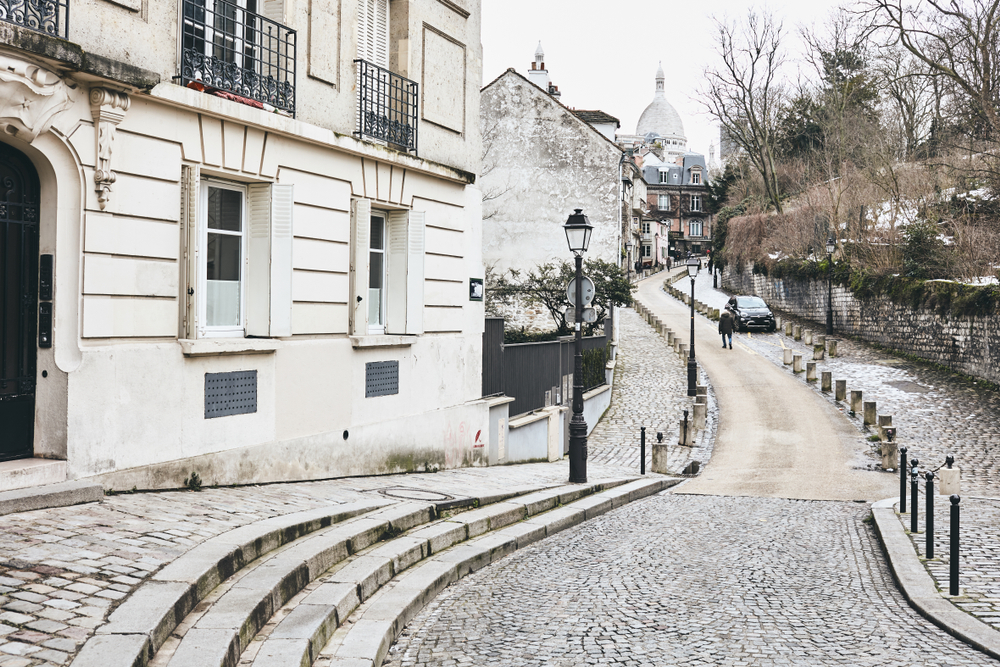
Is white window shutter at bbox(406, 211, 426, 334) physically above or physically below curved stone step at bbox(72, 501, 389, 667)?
above

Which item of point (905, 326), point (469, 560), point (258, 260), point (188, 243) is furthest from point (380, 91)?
point (905, 326)

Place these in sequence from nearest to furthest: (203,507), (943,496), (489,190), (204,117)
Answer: (203,507)
(204,117)
(943,496)
(489,190)

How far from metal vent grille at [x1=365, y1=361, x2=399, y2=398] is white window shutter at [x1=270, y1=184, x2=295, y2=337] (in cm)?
185

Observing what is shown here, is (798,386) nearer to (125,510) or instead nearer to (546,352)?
(546,352)

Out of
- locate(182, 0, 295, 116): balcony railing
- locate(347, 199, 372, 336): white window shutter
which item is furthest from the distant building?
locate(182, 0, 295, 116): balcony railing

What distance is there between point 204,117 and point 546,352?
10.7 meters

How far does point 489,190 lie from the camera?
38.8 m

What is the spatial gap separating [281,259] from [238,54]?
7.16 feet

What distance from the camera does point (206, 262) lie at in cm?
918

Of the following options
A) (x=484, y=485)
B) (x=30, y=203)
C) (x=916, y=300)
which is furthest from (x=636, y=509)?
(x=916, y=300)

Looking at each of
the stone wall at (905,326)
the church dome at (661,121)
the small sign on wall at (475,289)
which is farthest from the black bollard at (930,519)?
the church dome at (661,121)

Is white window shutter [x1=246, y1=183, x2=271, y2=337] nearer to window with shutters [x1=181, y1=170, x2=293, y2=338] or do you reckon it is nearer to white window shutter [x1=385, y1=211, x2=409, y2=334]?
window with shutters [x1=181, y1=170, x2=293, y2=338]

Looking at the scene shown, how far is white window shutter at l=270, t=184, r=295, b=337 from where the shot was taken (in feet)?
31.6

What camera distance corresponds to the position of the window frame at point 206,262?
354 inches
